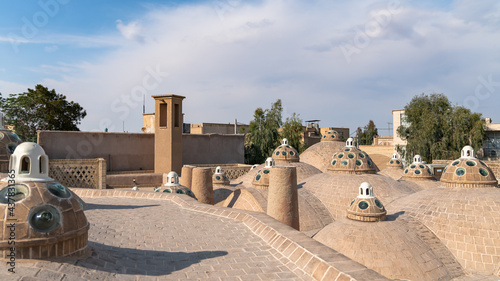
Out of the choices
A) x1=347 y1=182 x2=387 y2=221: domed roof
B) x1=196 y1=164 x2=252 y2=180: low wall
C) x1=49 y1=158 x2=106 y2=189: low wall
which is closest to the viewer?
x1=347 y1=182 x2=387 y2=221: domed roof

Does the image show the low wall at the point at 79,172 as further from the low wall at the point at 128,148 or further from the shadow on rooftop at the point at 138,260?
the shadow on rooftop at the point at 138,260

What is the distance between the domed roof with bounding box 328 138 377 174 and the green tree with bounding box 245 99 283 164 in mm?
13501

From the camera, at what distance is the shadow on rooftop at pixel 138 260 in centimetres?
388

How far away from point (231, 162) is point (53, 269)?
17.6m

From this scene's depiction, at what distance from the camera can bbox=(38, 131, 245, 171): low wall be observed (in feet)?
49.8

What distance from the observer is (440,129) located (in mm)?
28000

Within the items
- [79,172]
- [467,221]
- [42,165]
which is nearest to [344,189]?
[467,221]

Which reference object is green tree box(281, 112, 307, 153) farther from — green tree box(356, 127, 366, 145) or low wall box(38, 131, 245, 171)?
green tree box(356, 127, 366, 145)

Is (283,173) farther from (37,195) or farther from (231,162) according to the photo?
(231,162)

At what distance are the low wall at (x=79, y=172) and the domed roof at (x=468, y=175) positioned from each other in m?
12.3

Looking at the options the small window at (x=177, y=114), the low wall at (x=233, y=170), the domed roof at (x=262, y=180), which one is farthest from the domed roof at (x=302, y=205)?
the small window at (x=177, y=114)

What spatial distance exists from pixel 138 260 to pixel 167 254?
407mm

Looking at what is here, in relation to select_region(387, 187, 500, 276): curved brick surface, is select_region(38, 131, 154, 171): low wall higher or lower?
higher

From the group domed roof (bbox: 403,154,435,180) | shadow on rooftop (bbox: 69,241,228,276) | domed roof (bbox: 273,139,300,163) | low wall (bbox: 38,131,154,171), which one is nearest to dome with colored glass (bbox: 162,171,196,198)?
shadow on rooftop (bbox: 69,241,228,276)
